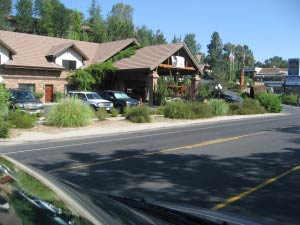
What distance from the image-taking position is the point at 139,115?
25.3 meters

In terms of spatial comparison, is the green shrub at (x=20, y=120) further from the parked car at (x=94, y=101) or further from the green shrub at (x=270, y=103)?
the green shrub at (x=270, y=103)

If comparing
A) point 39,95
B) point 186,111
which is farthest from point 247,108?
point 39,95

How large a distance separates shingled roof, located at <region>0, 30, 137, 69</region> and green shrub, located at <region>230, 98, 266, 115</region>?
15723mm

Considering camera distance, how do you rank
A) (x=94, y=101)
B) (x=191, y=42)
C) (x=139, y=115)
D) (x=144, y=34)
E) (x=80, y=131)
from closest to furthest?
1. (x=80, y=131)
2. (x=139, y=115)
3. (x=94, y=101)
4. (x=144, y=34)
5. (x=191, y=42)

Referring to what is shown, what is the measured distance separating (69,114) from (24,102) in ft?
14.6

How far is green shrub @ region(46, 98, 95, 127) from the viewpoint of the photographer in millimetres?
21469

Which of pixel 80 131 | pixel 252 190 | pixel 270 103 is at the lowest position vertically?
pixel 80 131

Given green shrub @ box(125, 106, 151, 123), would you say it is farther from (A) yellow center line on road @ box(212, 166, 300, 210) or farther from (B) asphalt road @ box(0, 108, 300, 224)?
(A) yellow center line on road @ box(212, 166, 300, 210)

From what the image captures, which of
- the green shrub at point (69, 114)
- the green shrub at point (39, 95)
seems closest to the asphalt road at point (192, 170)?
the green shrub at point (69, 114)

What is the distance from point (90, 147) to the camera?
14.3 metres

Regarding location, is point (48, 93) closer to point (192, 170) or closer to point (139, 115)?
point (139, 115)

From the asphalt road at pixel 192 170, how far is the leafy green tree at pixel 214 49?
127m

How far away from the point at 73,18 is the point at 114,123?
54.9 metres

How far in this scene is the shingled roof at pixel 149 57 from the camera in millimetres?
41281
